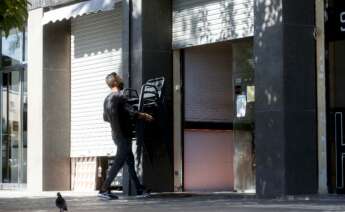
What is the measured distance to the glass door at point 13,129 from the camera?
19.5 m

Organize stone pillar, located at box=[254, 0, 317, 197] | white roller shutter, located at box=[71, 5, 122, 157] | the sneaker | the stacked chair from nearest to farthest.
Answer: stone pillar, located at box=[254, 0, 317, 197], the sneaker, the stacked chair, white roller shutter, located at box=[71, 5, 122, 157]

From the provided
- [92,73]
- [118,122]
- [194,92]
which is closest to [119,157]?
[118,122]

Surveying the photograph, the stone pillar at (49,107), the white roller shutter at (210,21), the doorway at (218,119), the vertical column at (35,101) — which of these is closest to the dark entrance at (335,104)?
the white roller shutter at (210,21)

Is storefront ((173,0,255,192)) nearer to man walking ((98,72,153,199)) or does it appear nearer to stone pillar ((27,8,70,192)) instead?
man walking ((98,72,153,199))

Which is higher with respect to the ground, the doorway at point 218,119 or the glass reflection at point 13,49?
the glass reflection at point 13,49

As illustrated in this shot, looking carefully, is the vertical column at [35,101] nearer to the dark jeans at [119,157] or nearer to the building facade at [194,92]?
the building facade at [194,92]

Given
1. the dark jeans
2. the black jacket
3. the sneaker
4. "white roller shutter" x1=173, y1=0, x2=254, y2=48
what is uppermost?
"white roller shutter" x1=173, y1=0, x2=254, y2=48

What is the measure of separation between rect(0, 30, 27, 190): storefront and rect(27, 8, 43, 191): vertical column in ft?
2.11

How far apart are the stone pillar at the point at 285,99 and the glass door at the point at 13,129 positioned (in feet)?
27.7

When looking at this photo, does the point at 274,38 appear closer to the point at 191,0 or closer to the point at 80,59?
the point at 191,0

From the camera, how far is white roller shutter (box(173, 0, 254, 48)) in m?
14.2

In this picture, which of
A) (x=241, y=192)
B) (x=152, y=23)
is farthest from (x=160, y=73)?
(x=241, y=192)

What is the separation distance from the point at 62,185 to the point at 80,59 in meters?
2.89

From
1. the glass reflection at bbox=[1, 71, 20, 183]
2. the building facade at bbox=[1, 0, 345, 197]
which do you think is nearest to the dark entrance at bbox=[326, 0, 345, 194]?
the building facade at bbox=[1, 0, 345, 197]
